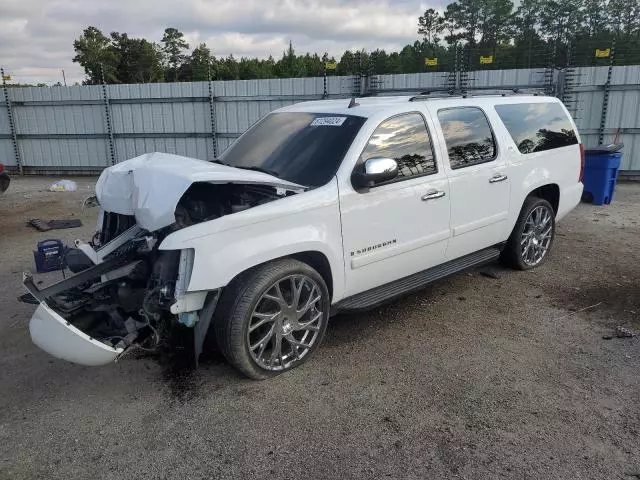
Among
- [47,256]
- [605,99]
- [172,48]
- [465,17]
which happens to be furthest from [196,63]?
[47,256]

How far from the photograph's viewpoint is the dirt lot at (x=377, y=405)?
2801 mm

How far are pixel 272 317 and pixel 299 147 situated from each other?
1.42m

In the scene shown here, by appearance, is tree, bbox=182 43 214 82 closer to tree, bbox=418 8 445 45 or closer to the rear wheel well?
tree, bbox=418 8 445 45

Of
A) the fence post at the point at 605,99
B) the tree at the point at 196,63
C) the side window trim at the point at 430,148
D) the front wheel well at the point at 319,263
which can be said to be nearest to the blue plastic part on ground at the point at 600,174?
the fence post at the point at 605,99

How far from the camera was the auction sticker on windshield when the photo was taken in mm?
4152

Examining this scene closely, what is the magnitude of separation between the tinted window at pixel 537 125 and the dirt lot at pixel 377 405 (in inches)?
64.3

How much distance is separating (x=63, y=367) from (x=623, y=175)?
40.1 ft

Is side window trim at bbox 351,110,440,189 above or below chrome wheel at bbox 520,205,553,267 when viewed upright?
above

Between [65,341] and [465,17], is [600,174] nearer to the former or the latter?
[65,341]

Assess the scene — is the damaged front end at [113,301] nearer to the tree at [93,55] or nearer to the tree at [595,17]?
the tree at [595,17]

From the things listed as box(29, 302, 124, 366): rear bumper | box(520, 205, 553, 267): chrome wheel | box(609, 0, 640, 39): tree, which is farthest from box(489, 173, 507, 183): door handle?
box(609, 0, 640, 39): tree

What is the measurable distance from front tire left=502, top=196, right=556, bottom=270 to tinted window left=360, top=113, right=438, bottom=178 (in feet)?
5.54

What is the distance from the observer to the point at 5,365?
3896 mm

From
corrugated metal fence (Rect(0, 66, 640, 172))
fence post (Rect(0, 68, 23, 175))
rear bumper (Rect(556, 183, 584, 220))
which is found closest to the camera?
rear bumper (Rect(556, 183, 584, 220))
